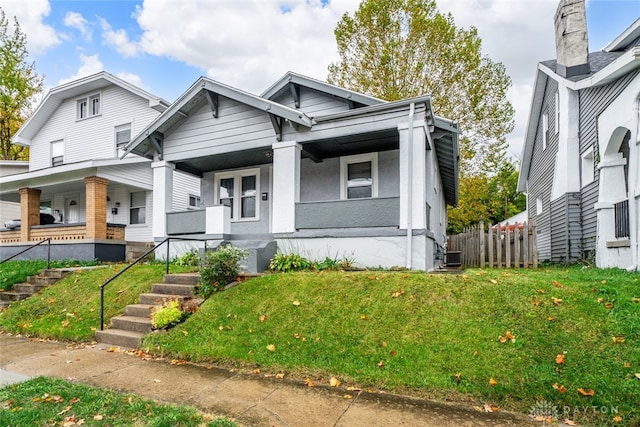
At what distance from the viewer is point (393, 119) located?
27.5 feet

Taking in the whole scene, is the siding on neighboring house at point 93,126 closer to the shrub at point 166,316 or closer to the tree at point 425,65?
the tree at point 425,65

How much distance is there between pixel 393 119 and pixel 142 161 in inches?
455

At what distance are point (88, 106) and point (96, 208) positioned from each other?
765 centimetres

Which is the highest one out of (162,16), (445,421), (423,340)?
(162,16)

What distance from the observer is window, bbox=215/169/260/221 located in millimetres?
12000

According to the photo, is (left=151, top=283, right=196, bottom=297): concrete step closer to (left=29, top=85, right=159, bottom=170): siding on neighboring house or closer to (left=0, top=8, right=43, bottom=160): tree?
(left=29, top=85, right=159, bottom=170): siding on neighboring house

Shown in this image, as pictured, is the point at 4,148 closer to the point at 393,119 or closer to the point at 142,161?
the point at 142,161

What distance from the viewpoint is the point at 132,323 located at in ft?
21.1

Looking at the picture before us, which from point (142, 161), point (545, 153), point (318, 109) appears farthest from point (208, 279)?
point (545, 153)

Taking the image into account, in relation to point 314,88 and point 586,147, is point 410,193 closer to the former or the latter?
point 314,88

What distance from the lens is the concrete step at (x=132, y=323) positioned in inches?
247

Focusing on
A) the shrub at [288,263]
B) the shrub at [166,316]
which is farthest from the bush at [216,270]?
the shrub at [288,263]

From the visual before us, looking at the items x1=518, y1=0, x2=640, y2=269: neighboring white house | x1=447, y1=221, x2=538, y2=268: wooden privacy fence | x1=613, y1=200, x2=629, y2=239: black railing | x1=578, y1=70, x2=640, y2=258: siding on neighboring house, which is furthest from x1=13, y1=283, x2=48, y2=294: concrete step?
x1=578, y1=70, x2=640, y2=258: siding on neighboring house

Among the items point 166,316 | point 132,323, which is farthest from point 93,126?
point 166,316
